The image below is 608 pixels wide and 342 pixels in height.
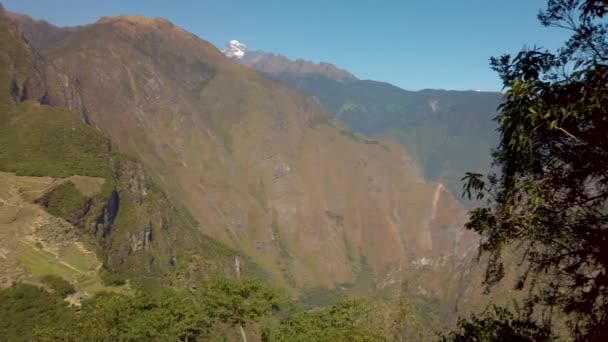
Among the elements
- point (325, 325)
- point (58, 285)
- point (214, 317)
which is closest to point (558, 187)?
point (325, 325)

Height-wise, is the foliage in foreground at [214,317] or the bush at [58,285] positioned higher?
the foliage in foreground at [214,317]

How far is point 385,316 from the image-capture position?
7012 cm

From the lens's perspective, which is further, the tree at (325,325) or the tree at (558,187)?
the tree at (325,325)

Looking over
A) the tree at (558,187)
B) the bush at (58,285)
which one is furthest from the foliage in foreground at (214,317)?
the bush at (58,285)

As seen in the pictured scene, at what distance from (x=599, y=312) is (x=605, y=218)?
3478mm

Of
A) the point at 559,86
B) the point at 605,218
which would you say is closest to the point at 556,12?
the point at 559,86

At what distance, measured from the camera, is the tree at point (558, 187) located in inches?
594

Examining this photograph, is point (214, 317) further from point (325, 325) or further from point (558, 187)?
point (558, 187)

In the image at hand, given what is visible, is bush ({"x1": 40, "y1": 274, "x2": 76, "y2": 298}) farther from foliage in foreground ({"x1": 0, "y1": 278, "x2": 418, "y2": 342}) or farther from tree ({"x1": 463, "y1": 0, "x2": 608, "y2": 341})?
tree ({"x1": 463, "y1": 0, "x2": 608, "y2": 341})

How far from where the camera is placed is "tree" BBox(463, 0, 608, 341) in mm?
15094

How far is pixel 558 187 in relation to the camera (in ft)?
54.9

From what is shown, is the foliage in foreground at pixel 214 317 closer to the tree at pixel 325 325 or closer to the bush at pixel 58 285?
the tree at pixel 325 325

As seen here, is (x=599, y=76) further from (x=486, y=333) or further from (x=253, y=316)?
(x=253, y=316)

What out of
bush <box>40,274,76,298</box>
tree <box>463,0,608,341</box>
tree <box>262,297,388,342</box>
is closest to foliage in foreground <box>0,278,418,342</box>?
tree <box>262,297,388,342</box>
